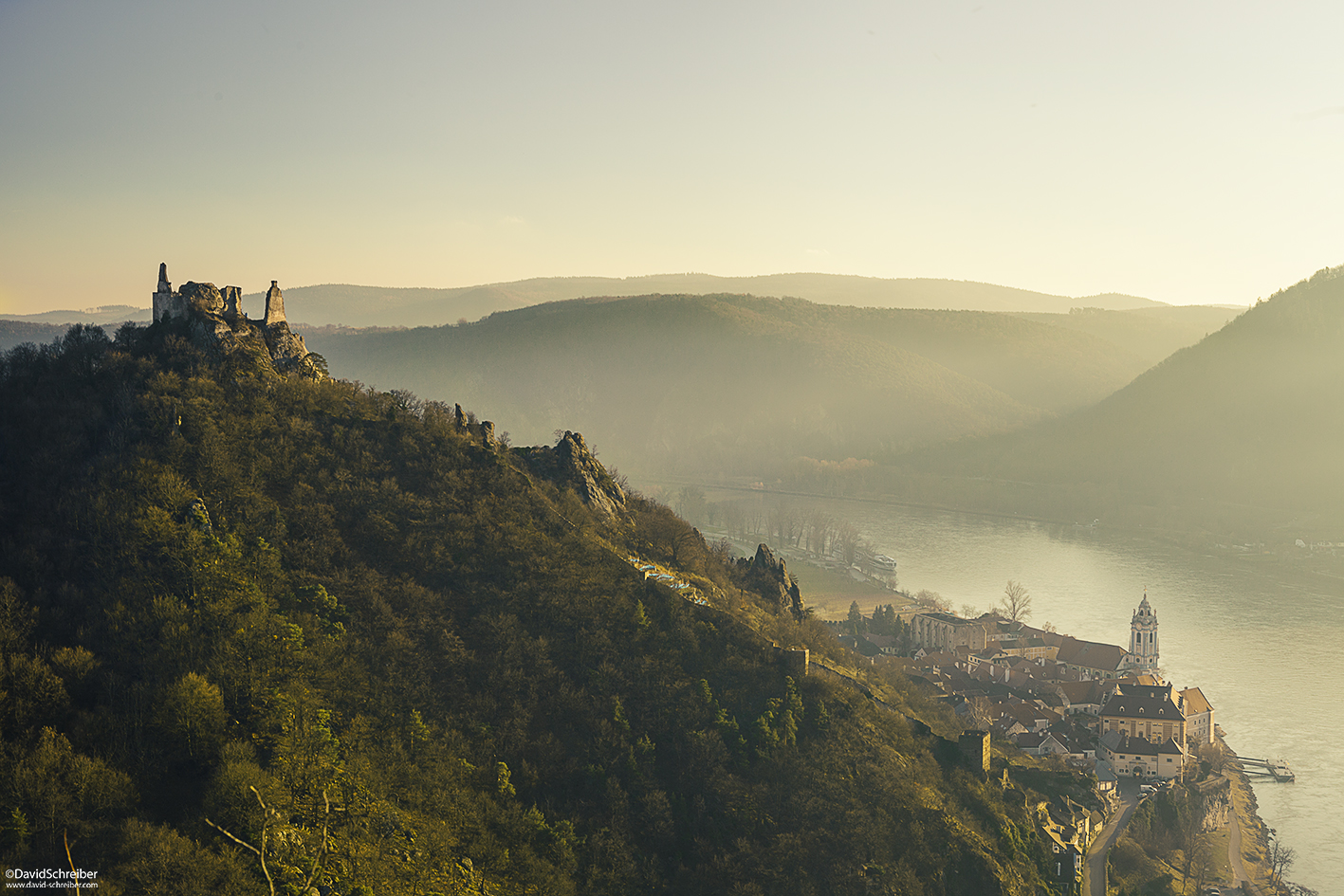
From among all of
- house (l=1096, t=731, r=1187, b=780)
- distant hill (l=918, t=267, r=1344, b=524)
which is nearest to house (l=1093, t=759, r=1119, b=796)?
house (l=1096, t=731, r=1187, b=780)

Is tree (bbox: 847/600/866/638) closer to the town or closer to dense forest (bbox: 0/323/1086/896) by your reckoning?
the town

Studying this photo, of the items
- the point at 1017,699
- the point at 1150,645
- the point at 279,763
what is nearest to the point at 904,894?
the point at 279,763

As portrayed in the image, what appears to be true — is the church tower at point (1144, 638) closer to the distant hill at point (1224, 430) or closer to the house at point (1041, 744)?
the house at point (1041, 744)

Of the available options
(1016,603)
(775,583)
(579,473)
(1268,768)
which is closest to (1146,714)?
(1268,768)

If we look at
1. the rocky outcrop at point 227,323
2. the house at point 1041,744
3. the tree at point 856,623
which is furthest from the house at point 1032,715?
the rocky outcrop at point 227,323

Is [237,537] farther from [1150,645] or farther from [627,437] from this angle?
[627,437]

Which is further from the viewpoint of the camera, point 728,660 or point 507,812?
point 728,660
